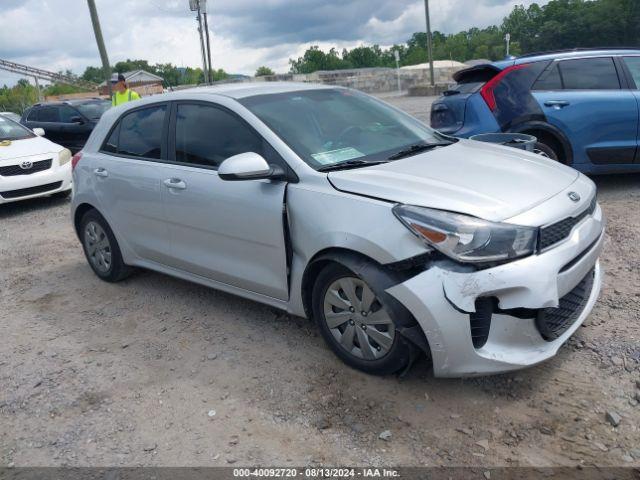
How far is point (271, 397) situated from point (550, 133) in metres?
4.73

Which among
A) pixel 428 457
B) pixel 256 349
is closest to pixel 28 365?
pixel 256 349

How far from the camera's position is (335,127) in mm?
3900

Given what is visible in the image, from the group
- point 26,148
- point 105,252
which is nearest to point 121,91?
point 26,148

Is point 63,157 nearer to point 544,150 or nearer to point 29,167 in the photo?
point 29,167

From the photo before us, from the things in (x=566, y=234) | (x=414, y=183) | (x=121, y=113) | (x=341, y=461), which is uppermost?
(x=121, y=113)

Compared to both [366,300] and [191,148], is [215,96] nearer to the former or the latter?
[191,148]

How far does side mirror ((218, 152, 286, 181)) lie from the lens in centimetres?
338

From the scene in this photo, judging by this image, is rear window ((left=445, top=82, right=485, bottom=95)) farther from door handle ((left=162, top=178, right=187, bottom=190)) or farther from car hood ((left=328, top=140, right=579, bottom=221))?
door handle ((left=162, top=178, right=187, bottom=190))

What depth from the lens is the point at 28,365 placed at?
155 inches

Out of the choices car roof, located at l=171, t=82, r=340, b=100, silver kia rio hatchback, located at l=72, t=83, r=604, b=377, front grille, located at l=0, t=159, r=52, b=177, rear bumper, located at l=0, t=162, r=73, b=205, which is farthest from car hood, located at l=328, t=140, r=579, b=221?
front grille, located at l=0, t=159, r=52, b=177

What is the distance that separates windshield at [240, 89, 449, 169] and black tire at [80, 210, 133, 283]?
6.47 feet

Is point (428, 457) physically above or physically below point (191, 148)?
below

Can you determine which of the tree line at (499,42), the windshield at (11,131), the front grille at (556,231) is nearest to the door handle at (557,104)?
the front grille at (556,231)

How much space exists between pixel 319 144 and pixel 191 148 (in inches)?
42.1
